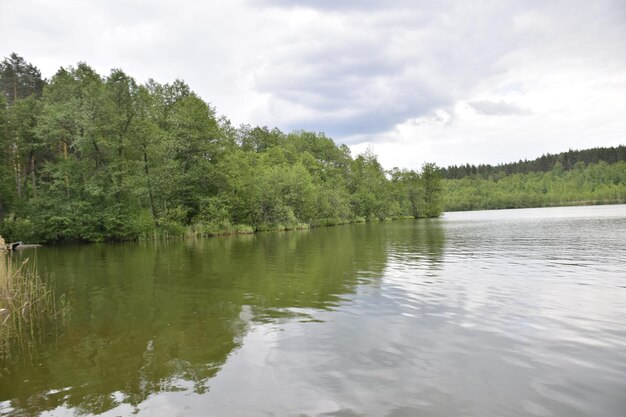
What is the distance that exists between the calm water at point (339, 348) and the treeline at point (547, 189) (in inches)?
5950

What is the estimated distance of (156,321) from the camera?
10586 millimetres

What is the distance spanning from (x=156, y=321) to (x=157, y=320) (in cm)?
9

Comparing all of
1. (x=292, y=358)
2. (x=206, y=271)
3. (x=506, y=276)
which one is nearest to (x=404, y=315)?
(x=292, y=358)

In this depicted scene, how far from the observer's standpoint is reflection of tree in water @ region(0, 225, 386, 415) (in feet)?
21.6

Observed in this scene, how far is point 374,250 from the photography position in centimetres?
2675

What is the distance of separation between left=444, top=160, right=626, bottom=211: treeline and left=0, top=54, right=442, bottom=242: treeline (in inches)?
4720

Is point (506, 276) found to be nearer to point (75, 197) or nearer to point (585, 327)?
point (585, 327)

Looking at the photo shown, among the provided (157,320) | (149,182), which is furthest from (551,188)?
(157,320)

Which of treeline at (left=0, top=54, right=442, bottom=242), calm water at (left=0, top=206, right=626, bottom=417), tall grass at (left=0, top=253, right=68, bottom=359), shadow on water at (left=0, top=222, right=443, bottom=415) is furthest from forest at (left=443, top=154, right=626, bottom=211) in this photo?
tall grass at (left=0, top=253, right=68, bottom=359)

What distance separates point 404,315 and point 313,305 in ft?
9.27

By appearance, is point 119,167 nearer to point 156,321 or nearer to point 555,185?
point 156,321

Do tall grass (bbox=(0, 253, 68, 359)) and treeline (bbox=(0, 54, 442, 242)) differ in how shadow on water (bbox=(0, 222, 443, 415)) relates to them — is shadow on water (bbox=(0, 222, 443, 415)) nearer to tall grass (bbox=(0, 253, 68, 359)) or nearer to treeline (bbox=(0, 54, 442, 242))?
tall grass (bbox=(0, 253, 68, 359))

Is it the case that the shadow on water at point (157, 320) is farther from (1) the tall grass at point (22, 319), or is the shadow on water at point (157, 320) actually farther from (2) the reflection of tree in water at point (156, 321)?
(1) the tall grass at point (22, 319)

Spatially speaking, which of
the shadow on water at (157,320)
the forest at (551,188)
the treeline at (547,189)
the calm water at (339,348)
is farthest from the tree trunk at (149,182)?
the treeline at (547,189)
